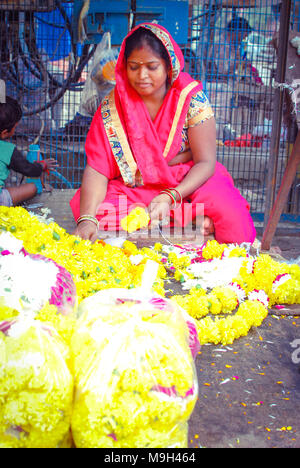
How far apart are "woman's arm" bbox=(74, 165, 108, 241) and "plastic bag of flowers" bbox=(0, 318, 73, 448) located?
1718 mm

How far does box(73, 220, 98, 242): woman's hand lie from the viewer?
2664mm

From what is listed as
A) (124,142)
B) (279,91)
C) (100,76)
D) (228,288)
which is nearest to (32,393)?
(228,288)

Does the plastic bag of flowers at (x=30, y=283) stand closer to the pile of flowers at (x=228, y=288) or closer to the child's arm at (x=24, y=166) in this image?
the pile of flowers at (x=228, y=288)

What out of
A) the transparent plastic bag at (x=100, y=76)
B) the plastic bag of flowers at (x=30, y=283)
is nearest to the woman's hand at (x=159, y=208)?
the plastic bag of flowers at (x=30, y=283)

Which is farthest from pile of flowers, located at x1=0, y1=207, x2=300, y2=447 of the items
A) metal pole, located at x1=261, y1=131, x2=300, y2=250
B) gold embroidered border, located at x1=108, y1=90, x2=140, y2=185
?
gold embroidered border, located at x1=108, y1=90, x2=140, y2=185

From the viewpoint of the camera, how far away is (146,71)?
2.94 metres

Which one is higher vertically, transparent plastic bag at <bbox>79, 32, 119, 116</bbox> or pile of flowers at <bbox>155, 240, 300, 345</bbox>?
transparent plastic bag at <bbox>79, 32, 119, 116</bbox>

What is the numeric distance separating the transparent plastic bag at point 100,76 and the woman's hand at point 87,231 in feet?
6.75

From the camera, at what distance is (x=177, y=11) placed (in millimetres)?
4344

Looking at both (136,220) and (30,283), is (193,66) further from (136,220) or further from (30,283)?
(30,283)

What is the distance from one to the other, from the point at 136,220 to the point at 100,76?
6.76 feet

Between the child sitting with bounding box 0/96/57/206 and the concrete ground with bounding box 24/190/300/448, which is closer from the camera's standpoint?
the concrete ground with bounding box 24/190/300/448

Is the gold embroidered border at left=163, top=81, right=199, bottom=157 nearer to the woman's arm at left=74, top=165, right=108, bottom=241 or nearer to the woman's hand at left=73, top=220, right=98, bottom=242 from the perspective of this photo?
the woman's arm at left=74, top=165, right=108, bottom=241

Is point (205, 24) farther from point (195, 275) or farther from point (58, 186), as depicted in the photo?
point (195, 275)
